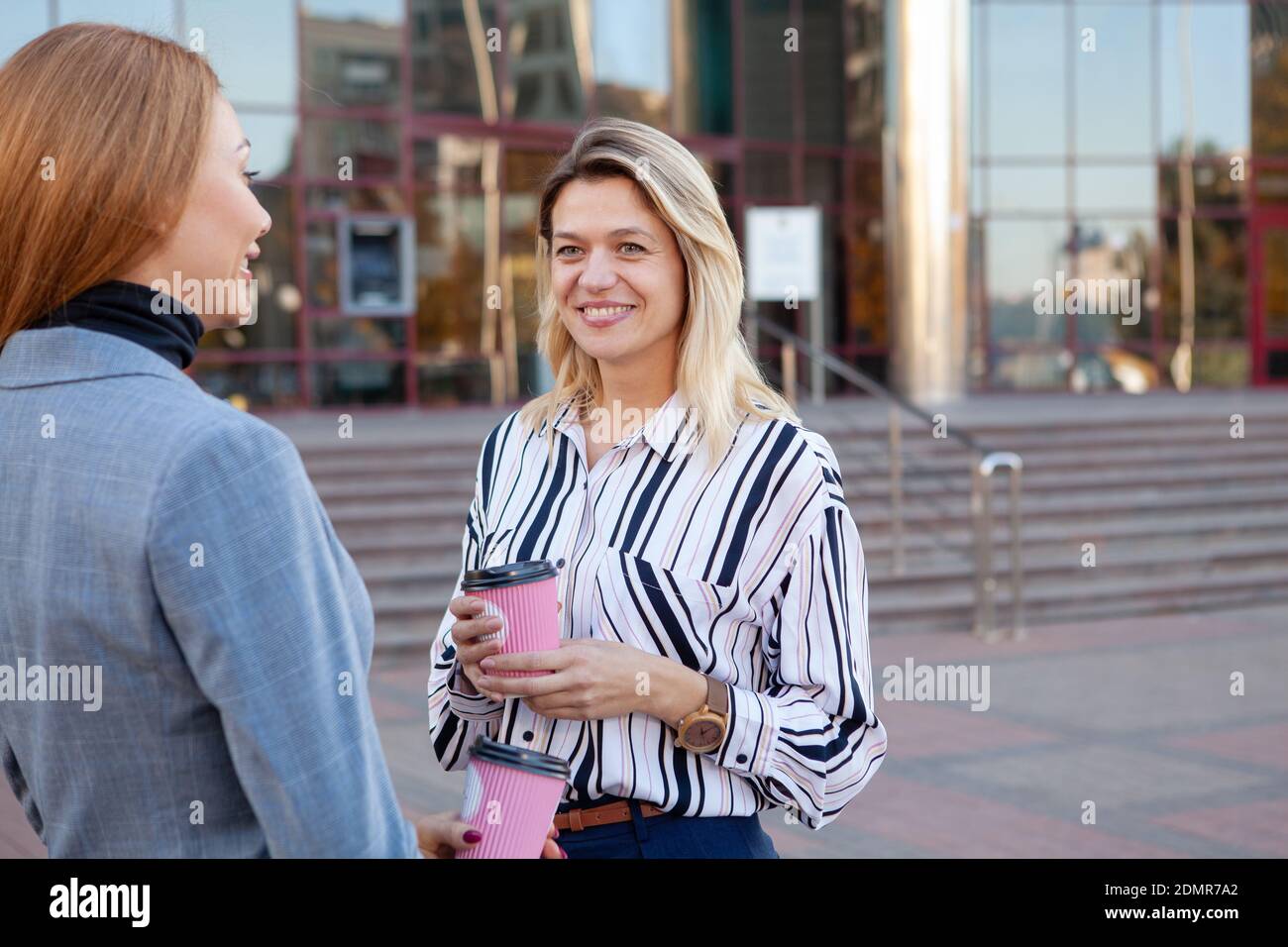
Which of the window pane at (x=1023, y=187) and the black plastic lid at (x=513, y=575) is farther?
the window pane at (x=1023, y=187)

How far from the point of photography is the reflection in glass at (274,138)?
17797 millimetres

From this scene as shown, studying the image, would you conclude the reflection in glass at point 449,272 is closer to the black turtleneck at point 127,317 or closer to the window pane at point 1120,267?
the window pane at point 1120,267

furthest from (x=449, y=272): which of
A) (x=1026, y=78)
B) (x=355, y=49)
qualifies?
(x=1026, y=78)

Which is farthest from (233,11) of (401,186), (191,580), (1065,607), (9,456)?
(401,186)

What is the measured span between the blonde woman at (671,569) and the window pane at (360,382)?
53.7 feet

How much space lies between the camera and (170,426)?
4.72 feet

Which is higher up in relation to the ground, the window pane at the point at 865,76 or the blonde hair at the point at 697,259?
the window pane at the point at 865,76

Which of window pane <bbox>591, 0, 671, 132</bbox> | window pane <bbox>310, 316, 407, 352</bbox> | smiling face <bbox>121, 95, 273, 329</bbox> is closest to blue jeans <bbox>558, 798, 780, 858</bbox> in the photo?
smiling face <bbox>121, 95, 273, 329</bbox>

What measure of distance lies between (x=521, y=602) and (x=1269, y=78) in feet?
84.7

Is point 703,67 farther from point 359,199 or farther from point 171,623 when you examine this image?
point 171,623

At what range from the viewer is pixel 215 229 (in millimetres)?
1635

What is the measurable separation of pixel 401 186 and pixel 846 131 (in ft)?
27.1

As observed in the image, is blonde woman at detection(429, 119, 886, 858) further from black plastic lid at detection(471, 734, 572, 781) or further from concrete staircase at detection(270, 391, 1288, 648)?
concrete staircase at detection(270, 391, 1288, 648)

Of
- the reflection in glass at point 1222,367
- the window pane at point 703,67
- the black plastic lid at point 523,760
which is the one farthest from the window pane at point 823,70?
the black plastic lid at point 523,760
